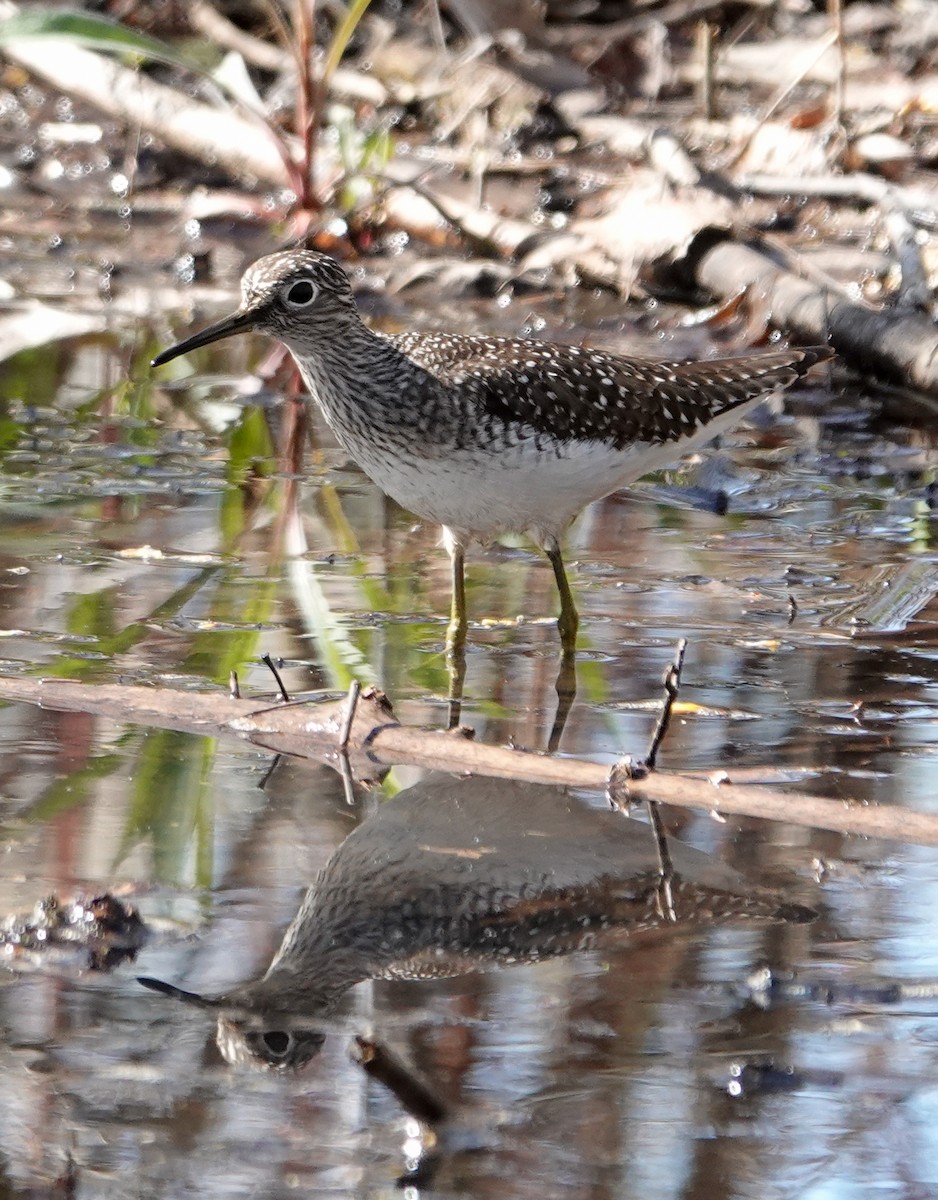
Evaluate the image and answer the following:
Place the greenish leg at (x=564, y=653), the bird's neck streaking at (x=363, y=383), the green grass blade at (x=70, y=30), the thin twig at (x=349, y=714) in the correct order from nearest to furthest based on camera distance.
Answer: the thin twig at (x=349, y=714) → the greenish leg at (x=564, y=653) → the bird's neck streaking at (x=363, y=383) → the green grass blade at (x=70, y=30)

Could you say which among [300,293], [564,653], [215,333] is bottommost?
[564,653]

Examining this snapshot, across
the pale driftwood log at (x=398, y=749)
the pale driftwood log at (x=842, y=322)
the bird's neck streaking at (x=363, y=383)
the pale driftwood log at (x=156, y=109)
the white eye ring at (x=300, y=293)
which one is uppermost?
the pale driftwood log at (x=156, y=109)

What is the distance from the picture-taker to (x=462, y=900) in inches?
170

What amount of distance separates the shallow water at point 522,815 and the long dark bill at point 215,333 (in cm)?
87

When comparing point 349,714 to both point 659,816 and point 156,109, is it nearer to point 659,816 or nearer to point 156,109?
point 659,816

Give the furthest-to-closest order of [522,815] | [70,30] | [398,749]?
[70,30]
[398,749]
[522,815]

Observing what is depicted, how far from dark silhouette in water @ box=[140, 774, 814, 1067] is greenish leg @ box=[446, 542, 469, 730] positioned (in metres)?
A: 1.05

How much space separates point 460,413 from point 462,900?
238 centimetres

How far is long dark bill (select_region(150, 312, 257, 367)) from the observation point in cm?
637

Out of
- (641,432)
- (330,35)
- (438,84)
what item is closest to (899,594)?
(641,432)

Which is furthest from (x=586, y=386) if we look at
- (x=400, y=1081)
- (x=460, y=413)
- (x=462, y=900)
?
(x=400, y=1081)

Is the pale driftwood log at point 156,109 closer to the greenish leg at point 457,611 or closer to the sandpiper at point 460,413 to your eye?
the sandpiper at point 460,413

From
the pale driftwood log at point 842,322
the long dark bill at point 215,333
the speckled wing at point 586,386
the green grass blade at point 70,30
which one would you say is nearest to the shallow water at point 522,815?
the pale driftwood log at point 842,322

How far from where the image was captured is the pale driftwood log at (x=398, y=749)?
4508mm
